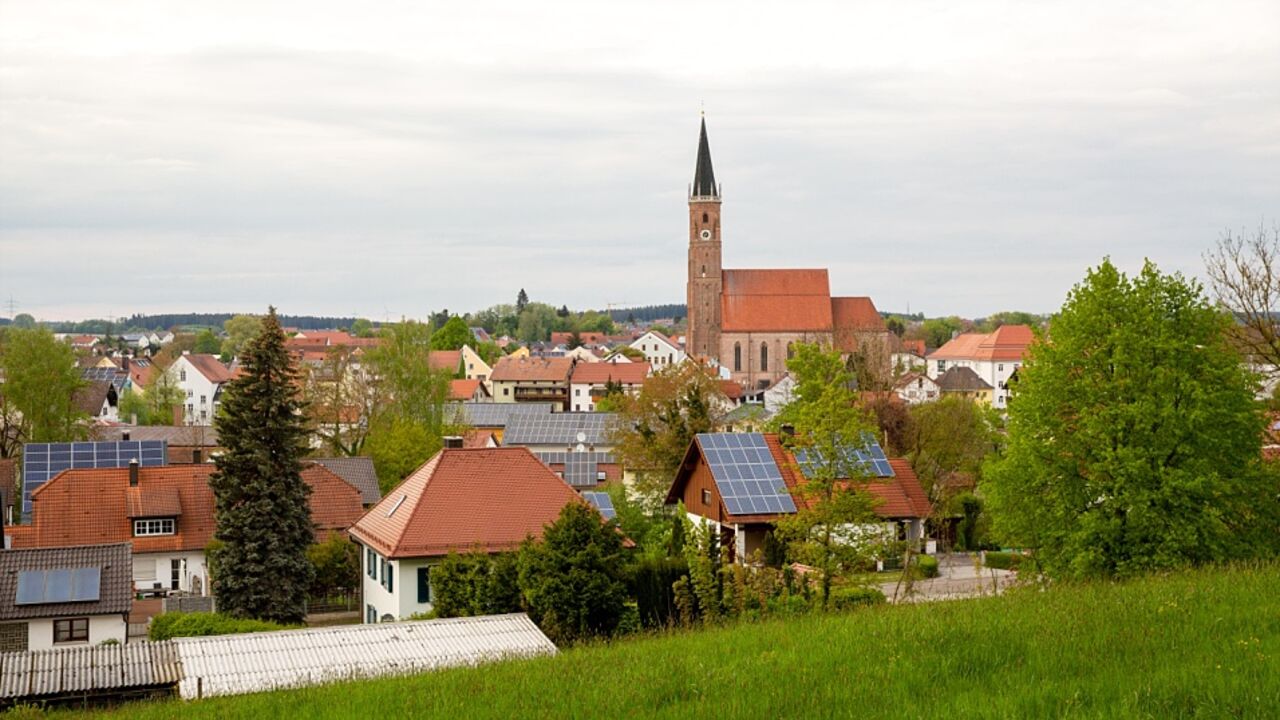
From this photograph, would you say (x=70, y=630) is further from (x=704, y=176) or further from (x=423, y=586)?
(x=704, y=176)

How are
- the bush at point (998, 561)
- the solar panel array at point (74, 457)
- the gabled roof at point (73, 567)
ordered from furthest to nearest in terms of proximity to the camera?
the solar panel array at point (74, 457), the bush at point (998, 561), the gabled roof at point (73, 567)

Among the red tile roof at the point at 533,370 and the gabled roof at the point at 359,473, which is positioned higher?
the red tile roof at the point at 533,370

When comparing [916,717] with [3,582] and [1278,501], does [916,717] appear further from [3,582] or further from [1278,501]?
[3,582]

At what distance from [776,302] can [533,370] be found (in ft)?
83.9

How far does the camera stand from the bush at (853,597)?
65.5 ft

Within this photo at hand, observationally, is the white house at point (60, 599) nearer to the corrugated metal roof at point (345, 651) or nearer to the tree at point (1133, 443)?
the corrugated metal roof at point (345, 651)

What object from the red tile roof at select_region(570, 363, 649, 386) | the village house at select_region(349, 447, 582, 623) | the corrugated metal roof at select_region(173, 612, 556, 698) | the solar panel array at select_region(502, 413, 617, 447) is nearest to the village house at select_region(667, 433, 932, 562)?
the village house at select_region(349, 447, 582, 623)

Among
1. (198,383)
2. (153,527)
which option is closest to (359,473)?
(153,527)

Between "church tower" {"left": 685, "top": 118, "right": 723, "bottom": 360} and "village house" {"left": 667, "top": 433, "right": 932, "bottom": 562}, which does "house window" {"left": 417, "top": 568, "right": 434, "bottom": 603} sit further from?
"church tower" {"left": 685, "top": 118, "right": 723, "bottom": 360}

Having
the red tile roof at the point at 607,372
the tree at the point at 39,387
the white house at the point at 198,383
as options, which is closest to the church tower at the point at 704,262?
the red tile roof at the point at 607,372

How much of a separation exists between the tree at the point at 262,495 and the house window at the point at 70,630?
3926mm

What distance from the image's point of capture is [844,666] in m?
10.7

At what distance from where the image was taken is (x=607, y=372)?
117 m

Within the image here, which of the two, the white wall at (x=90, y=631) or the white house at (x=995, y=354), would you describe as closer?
the white wall at (x=90, y=631)
